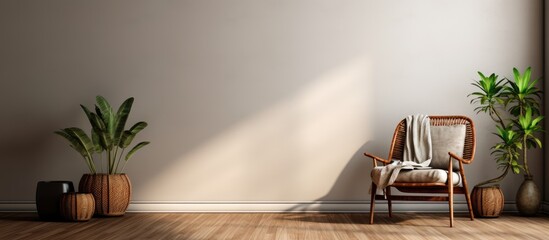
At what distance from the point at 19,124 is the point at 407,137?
3531 mm

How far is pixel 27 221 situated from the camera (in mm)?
5277

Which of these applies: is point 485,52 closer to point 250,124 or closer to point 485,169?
point 485,169

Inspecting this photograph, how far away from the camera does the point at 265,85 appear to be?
6.04 meters

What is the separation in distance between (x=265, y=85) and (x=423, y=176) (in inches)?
69.6

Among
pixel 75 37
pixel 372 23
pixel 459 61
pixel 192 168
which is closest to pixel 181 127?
pixel 192 168

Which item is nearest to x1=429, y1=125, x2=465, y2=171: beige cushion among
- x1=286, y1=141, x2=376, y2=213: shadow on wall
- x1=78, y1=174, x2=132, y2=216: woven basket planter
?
x1=286, y1=141, x2=376, y2=213: shadow on wall

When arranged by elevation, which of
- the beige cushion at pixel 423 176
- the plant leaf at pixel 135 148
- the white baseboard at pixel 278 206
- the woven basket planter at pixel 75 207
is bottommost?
the white baseboard at pixel 278 206

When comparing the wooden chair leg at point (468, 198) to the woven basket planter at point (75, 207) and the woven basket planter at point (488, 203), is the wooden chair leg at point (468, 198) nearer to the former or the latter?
the woven basket planter at point (488, 203)

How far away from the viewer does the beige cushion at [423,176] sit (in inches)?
195

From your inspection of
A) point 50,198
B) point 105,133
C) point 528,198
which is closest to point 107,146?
point 105,133

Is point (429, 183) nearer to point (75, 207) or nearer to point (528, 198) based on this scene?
point (528, 198)

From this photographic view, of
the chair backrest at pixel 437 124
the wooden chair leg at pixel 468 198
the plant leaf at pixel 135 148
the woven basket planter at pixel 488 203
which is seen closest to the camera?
the wooden chair leg at pixel 468 198

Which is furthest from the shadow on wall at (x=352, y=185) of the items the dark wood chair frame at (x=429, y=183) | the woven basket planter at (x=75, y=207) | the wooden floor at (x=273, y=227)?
the woven basket planter at (x=75, y=207)

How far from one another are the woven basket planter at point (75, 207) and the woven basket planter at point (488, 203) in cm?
316
